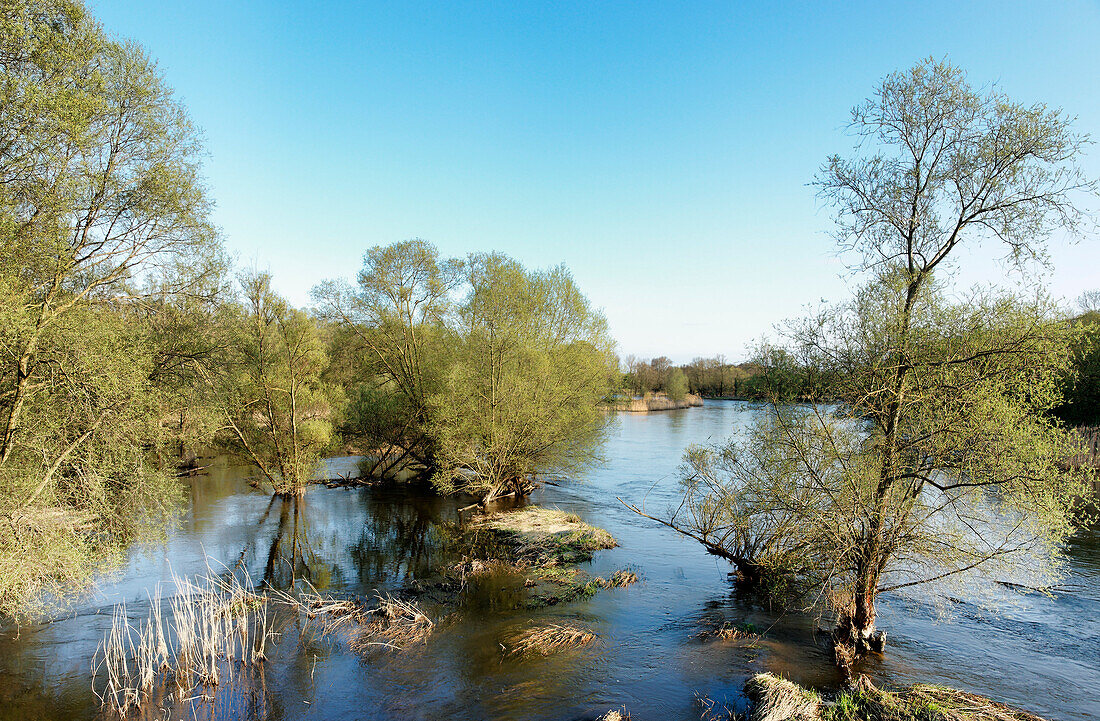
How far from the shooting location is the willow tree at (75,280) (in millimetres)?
10547

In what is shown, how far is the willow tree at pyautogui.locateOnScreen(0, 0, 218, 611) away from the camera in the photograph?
1055 cm

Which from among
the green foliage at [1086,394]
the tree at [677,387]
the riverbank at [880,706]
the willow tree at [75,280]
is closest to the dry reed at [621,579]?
the riverbank at [880,706]

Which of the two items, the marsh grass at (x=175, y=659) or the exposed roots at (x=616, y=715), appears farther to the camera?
the marsh grass at (x=175, y=659)

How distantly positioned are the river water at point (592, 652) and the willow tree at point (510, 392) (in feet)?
19.2

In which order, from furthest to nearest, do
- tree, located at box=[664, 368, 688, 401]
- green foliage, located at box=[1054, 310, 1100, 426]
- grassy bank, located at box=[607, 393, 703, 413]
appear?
tree, located at box=[664, 368, 688, 401]
grassy bank, located at box=[607, 393, 703, 413]
green foliage, located at box=[1054, 310, 1100, 426]

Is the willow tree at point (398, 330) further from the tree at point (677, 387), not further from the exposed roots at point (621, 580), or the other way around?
the tree at point (677, 387)

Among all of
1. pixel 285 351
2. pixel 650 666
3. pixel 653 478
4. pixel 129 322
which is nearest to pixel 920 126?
pixel 650 666

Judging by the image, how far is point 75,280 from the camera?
42.2 feet

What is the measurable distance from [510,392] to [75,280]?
14.8 meters

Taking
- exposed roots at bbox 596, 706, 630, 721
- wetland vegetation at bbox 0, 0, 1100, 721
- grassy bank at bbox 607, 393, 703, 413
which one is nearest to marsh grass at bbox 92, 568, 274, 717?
wetland vegetation at bbox 0, 0, 1100, 721

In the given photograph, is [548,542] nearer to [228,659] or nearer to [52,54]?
[228,659]

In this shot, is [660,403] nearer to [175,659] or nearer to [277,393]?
[277,393]

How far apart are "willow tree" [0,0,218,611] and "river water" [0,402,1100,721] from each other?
7.77 ft

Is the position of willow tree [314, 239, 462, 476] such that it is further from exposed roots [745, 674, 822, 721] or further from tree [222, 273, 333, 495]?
exposed roots [745, 674, 822, 721]
